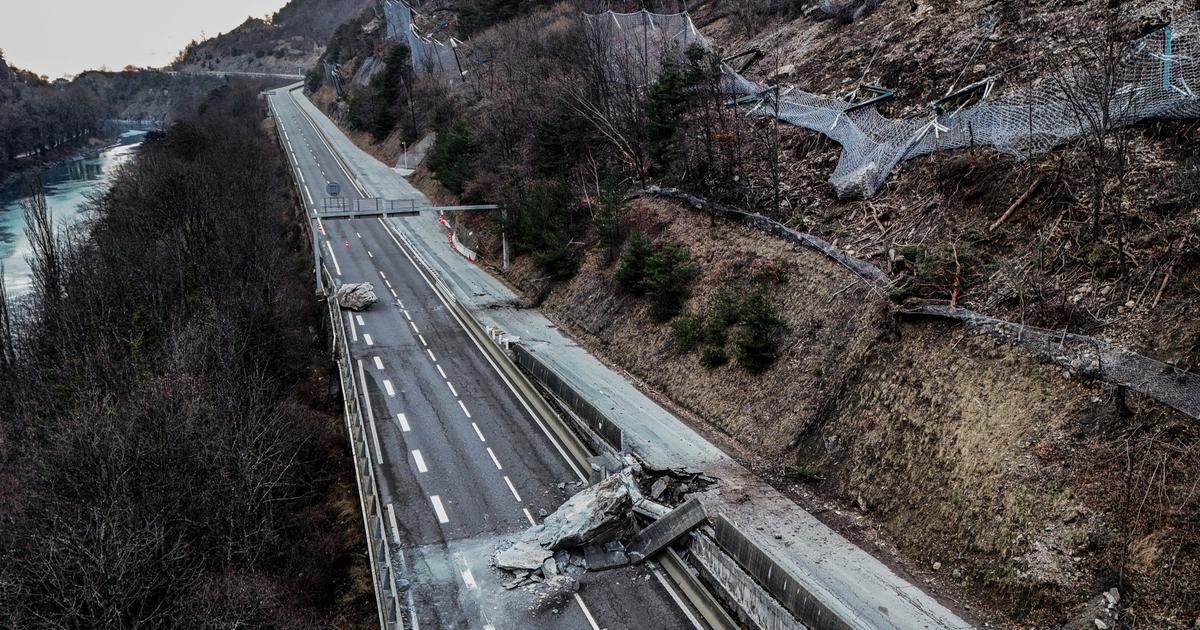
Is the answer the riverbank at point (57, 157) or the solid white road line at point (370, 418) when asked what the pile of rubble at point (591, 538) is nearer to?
the solid white road line at point (370, 418)

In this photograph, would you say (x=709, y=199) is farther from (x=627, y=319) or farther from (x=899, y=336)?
(x=899, y=336)

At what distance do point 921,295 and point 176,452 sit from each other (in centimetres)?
2252

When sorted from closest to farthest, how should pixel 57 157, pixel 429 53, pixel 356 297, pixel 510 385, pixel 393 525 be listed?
pixel 393 525, pixel 510 385, pixel 356 297, pixel 429 53, pixel 57 157

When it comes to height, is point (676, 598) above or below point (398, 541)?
below

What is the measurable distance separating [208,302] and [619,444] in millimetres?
22855

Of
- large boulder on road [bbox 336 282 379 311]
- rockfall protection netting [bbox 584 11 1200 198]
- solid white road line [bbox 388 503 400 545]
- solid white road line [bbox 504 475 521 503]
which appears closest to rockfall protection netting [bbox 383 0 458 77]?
large boulder on road [bbox 336 282 379 311]

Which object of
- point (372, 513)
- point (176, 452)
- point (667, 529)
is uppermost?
point (176, 452)

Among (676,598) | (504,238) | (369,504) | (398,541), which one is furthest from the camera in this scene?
(504,238)

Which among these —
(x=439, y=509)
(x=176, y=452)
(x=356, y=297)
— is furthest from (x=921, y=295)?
(x=356, y=297)

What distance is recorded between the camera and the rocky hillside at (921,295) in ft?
53.9

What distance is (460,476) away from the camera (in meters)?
24.7

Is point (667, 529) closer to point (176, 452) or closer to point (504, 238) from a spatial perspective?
point (176, 452)

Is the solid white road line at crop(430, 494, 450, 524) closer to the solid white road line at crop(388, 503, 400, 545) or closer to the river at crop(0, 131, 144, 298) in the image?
the solid white road line at crop(388, 503, 400, 545)

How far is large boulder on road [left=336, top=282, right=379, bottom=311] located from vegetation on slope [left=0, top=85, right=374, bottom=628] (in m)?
2.23
